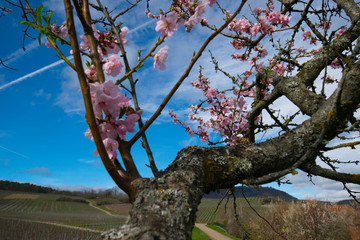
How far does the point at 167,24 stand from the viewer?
52.1 inches

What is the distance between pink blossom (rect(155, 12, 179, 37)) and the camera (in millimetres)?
1308

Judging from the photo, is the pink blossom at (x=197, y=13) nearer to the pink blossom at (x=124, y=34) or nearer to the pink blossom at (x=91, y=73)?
the pink blossom at (x=124, y=34)

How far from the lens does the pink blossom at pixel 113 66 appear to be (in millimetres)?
1159

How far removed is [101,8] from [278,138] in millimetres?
1516

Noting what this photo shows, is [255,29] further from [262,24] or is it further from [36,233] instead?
[36,233]

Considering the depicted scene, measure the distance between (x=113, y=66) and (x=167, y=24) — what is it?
1.34 feet

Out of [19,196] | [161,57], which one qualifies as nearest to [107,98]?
[161,57]

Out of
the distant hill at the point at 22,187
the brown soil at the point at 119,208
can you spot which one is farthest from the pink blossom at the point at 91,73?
the distant hill at the point at 22,187

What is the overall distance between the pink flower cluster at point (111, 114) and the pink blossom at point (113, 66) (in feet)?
0.74

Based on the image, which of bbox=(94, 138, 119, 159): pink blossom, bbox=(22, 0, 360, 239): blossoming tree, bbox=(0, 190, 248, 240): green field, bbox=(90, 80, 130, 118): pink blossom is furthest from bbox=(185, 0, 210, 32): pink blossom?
bbox=(0, 190, 248, 240): green field

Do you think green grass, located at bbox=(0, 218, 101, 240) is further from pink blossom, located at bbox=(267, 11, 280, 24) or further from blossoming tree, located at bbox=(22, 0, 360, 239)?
blossoming tree, located at bbox=(22, 0, 360, 239)

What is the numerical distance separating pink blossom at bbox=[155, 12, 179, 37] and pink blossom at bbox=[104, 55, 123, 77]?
31cm

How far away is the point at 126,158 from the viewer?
1.04 meters

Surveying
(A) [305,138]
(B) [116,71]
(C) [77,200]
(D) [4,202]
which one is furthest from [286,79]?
(C) [77,200]
